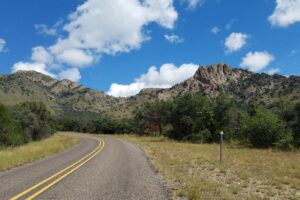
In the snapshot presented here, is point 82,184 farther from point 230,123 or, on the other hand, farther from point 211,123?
point 230,123

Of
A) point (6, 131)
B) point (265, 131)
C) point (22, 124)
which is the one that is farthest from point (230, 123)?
point (22, 124)

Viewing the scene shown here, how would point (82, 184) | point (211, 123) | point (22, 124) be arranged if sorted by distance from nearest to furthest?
1. point (82, 184)
2. point (211, 123)
3. point (22, 124)

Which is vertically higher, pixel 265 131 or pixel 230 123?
pixel 230 123

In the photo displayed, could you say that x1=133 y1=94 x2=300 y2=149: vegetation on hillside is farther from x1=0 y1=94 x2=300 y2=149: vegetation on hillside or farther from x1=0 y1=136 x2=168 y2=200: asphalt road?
x1=0 y1=136 x2=168 y2=200: asphalt road

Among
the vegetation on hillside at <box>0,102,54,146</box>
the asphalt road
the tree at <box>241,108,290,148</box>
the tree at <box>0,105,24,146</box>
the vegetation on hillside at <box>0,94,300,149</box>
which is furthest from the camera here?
the vegetation on hillside at <box>0,102,54,146</box>

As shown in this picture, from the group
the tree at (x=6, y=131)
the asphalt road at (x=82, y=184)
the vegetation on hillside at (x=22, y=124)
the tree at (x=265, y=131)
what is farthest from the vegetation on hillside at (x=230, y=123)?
the asphalt road at (x=82, y=184)

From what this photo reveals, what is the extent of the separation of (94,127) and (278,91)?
77.9 meters

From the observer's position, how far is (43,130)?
198 feet

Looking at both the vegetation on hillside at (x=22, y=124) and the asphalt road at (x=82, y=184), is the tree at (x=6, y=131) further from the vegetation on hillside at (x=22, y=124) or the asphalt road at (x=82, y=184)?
the asphalt road at (x=82, y=184)

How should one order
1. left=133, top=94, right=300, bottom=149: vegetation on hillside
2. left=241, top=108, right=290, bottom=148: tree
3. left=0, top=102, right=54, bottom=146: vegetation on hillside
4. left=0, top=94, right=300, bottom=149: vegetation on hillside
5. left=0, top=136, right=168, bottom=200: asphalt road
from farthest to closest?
left=0, top=102, right=54, bottom=146: vegetation on hillside < left=0, top=94, right=300, bottom=149: vegetation on hillside < left=133, top=94, right=300, bottom=149: vegetation on hillside < left=241, top=108, right=290, bottom=148: tree < left=0, top=136, right=168, bottom=200: asphalt road

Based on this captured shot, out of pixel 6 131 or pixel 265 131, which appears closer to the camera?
pixel 265 131

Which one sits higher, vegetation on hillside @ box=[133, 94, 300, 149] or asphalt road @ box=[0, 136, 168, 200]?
vegetation on hillside @ box=[133, 94, 300, 149]

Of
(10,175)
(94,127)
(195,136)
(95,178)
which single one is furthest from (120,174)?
(94,127)

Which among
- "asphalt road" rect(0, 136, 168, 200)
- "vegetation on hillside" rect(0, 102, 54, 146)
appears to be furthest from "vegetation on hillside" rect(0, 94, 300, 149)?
"asphalt road" rect(0, 136, 168, 200)
